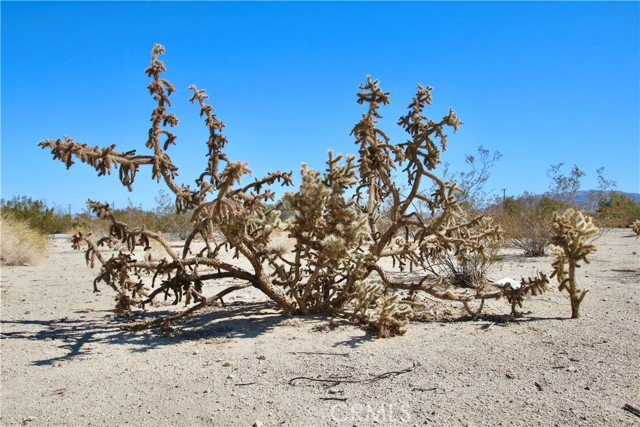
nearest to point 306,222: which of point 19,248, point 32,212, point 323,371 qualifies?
point 323,371

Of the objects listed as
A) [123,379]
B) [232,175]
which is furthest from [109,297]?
[232,175]

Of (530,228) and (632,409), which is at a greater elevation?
(530,228)

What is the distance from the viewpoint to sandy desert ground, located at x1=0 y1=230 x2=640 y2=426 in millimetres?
2916

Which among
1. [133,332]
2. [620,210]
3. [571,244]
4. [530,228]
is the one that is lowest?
[133,332]

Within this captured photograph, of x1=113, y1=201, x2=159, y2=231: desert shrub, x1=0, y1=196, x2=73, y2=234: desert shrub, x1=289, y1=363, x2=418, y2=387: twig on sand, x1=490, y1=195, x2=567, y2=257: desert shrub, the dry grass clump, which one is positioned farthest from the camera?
x1=113, y1=201, x2=159, y2=231: desert shrub

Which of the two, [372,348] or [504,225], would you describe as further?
[504,225]

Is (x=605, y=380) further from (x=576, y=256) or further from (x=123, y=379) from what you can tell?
(x=123, y=379)

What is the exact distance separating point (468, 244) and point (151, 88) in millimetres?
3350

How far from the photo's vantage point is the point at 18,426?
2.93m

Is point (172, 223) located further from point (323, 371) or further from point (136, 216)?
point (323, 371)

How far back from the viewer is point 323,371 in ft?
11.7

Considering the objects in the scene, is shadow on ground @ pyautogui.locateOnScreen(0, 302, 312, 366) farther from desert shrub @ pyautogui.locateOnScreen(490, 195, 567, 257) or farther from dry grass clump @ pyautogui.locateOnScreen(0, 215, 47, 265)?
desert shrub @ pyautogui.locateOnScreen(490, 195, 567, 257)

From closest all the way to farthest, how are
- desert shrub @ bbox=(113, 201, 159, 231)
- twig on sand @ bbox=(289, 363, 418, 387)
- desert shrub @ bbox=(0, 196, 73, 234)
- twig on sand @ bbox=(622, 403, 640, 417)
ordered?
twig on sand @ bbox=(622, 403, 640, 417) < twig on sand @ bbox=(289, 363, 418, 387) < desert shrub @ bbox=(0, 196, 73, 234) < desert shrub @ bbox=(113, 201, 159, 231)

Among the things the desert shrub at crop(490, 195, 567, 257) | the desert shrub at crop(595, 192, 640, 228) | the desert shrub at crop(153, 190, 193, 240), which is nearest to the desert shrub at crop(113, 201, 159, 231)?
the desert shrub at crop(153, 190, 193, 240)
